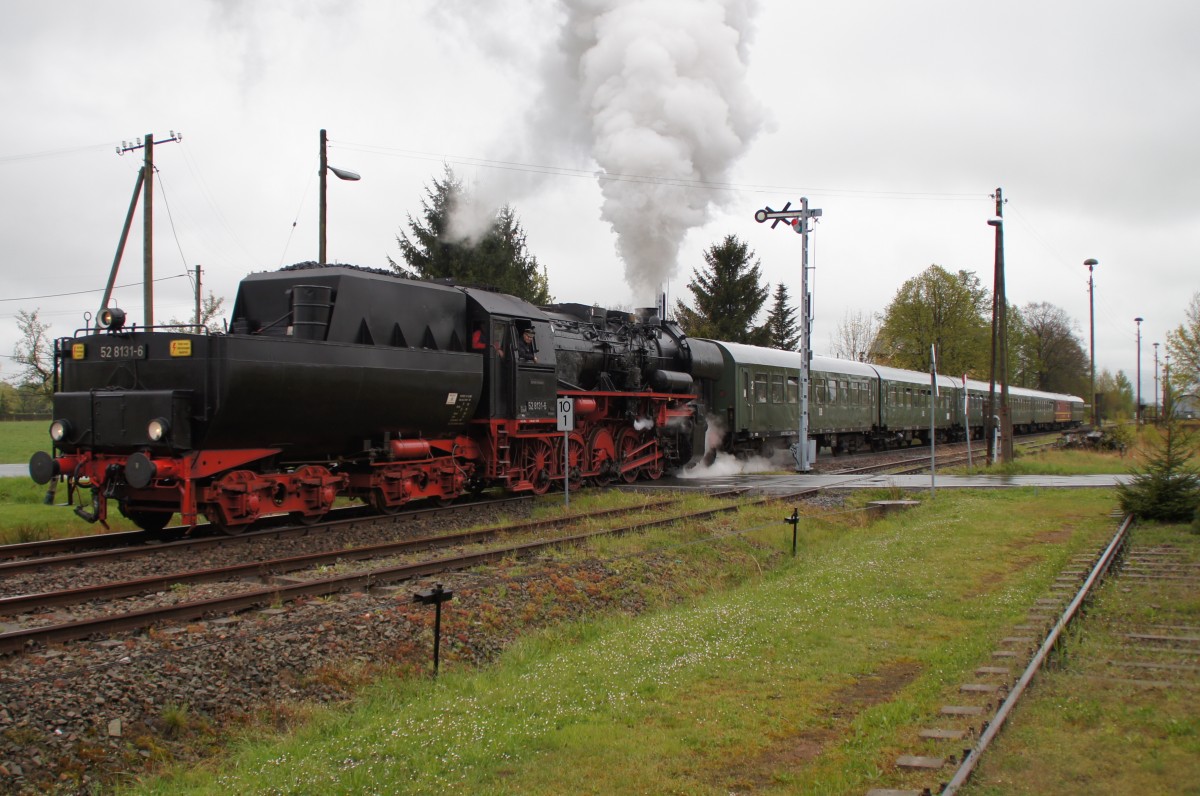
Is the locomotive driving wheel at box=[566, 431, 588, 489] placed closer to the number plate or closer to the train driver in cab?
the train driver in cab

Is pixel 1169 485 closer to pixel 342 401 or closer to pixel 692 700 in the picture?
pixel 692 700

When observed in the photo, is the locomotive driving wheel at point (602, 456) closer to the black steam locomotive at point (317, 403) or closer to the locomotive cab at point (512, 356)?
the black steam locomotive at point (317, 403)

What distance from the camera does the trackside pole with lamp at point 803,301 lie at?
2262cm

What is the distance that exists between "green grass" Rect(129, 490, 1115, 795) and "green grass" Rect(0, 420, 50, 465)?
23731mm

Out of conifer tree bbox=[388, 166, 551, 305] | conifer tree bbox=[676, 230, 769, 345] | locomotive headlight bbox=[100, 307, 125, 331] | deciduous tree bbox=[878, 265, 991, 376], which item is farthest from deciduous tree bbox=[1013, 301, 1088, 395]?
locomotive headlight bbox=[100, 307, 125, 331]

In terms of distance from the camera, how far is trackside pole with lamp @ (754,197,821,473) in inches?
891

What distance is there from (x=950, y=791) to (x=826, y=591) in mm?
5073

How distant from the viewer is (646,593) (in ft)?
31.5

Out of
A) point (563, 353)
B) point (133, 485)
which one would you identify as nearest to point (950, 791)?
point (133, 485)

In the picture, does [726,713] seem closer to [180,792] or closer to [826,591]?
[180,792]

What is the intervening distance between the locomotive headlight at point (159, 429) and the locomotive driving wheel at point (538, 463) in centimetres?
654

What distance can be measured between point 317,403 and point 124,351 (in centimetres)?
231

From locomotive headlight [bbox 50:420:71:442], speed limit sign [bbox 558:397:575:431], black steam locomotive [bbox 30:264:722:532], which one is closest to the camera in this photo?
black steam locomotive [bbox 30:264:722:532]

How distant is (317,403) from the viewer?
1111 centimetres
